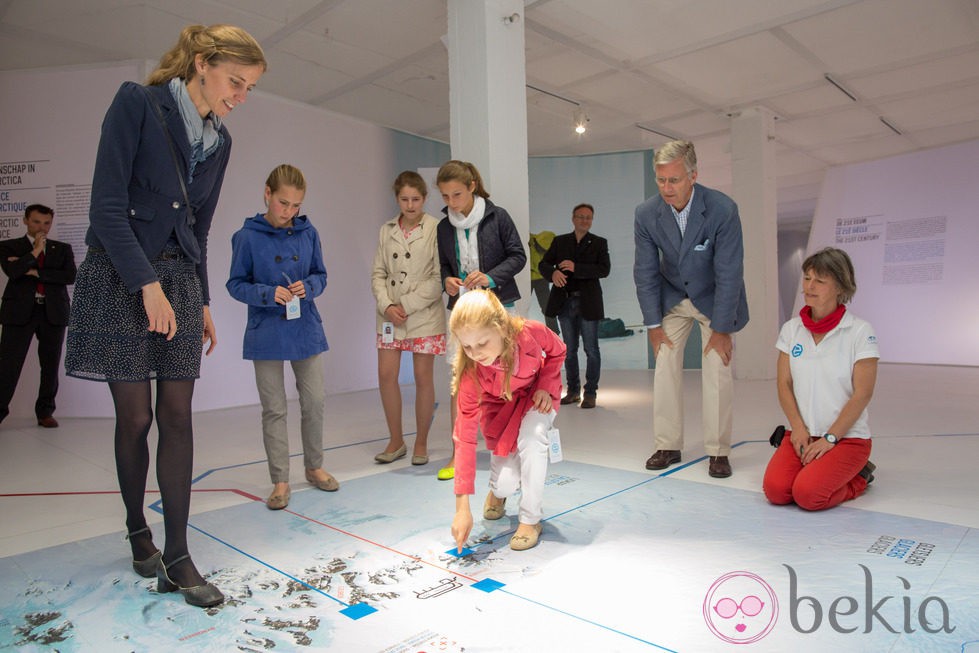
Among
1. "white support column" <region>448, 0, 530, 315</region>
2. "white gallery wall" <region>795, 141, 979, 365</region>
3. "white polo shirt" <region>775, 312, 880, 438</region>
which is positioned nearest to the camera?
"white polo shirt" <region>775, 312, 880, 438</region>

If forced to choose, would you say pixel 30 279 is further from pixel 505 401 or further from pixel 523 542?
pixel 523 542

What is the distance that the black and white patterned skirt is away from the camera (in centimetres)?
161

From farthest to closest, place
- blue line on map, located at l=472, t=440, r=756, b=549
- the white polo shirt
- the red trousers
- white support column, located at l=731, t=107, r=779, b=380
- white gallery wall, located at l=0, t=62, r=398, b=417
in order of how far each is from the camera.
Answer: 1. white support column, located at l=731, t=107, r=779, b=380
2. white gallery wall, located at l=0, t=62, r=398, b=417
3. the white polo shirt
4. the red trousers
5. blue line on map, located at l=472, t=440, r=756, b=549

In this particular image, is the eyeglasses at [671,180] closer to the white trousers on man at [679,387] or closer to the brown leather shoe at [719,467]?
the white trousers on man at [679,387]

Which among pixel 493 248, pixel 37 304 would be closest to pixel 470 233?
pixel 493 248

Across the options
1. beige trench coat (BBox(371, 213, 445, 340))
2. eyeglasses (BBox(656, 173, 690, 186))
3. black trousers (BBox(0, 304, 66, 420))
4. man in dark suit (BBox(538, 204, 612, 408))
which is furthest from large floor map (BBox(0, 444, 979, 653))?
black trousers (BBox(0, 304, 66, 420))

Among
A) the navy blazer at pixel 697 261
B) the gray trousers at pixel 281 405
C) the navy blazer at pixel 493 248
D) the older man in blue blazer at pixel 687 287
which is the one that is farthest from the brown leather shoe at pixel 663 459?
the gray trousers at pixel 281 405

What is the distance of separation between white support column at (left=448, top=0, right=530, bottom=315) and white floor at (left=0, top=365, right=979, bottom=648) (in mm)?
1139

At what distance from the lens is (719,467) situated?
2.76 meters

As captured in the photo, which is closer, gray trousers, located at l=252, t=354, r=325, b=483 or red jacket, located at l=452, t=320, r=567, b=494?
red jacket, located at l=452, t=320, r=567, b=494

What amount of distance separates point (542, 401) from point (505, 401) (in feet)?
0.48

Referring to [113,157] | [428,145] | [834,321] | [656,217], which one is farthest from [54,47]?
[834,321]

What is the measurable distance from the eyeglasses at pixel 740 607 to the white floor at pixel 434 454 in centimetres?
84

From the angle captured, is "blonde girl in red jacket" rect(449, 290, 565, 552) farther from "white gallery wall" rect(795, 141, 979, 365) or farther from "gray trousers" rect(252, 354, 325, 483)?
"white gallery wall" rect(795, 141, 979, 365)
